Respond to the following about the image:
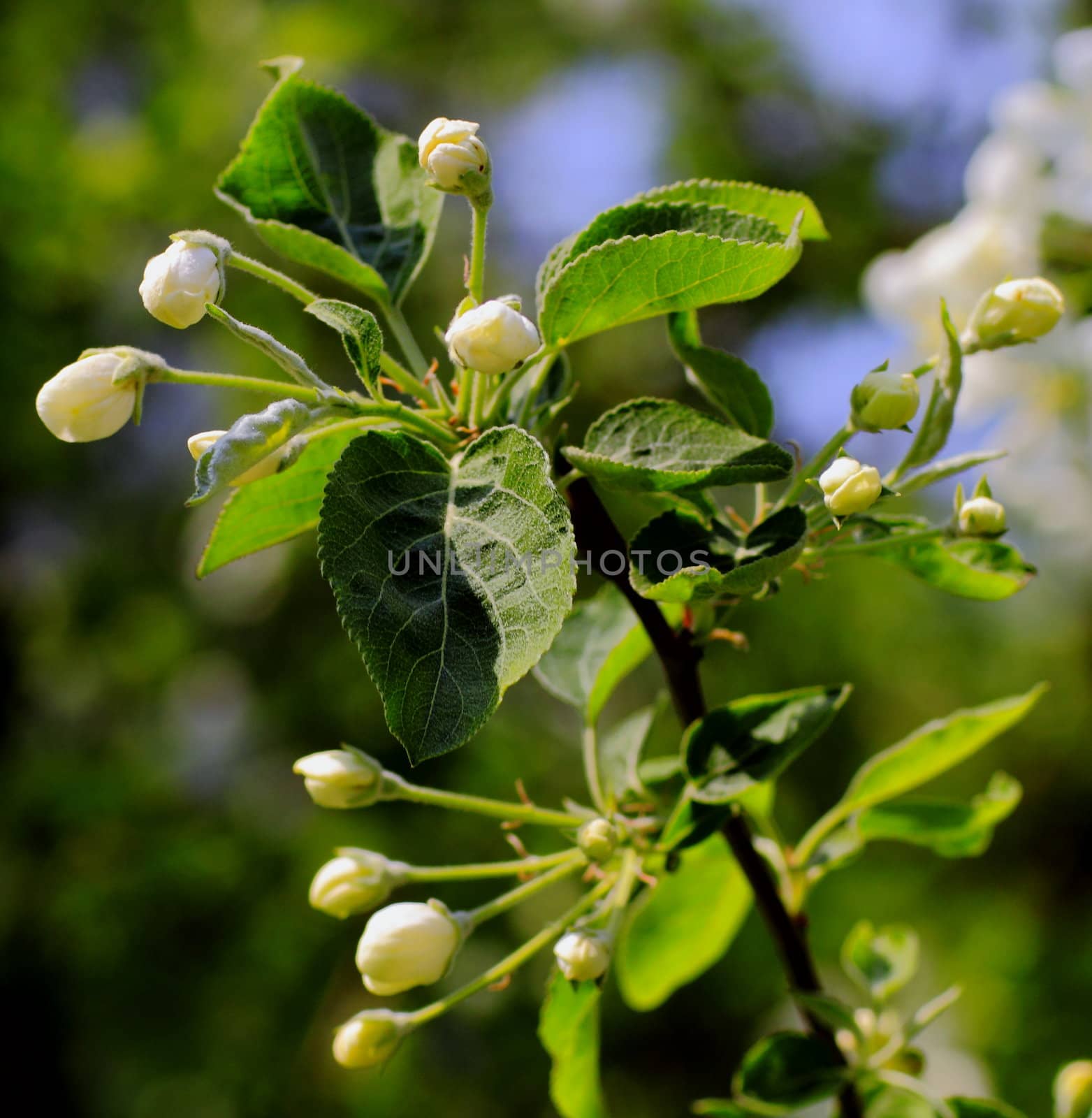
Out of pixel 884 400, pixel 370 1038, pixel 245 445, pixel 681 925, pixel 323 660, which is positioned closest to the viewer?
pixel 245 445

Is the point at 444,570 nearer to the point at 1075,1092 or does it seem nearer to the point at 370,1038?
the point at 370,1038

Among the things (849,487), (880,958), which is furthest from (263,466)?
(880,958)

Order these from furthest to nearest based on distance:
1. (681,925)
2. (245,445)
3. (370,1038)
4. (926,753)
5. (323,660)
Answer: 1. (323,660)
2. (681,925)
3. (926,753)
4. (370,1038)
5. (245,445)

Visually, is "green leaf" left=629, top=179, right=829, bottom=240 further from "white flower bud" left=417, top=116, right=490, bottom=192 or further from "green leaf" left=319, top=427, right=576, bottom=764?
"green leaf" left=319, top=427, right=576, bottom=764

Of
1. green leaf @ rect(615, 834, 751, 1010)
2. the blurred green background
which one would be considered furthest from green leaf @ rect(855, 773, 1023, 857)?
the blurred green background

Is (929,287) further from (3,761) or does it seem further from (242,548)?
(3,761)
